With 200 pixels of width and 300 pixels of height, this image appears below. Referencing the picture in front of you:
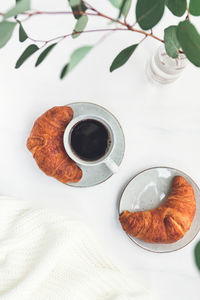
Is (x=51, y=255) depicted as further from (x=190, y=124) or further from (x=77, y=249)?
(x=190, y=124)

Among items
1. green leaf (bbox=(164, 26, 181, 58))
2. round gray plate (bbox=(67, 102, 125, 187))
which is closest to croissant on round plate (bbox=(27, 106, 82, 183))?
round gray plate (bbox=(67, 102, 125, 187))

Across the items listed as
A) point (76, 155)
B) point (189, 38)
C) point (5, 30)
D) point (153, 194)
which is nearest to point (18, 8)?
point (5, 30)

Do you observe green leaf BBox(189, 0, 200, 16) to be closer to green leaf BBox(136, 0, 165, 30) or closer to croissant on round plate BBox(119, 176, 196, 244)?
green leaf BBox(136, 0, 165, 30)

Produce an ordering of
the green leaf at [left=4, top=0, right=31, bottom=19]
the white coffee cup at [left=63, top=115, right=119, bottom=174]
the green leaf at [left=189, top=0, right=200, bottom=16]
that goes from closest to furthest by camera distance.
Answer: the green leaf at [left=4, top=0, right=31, bottom=19] → the green leaf at [left=189, top=0, right=200, bottom=16] → the white coffee cup at [left=63, top=115, right=119, bottom=174]

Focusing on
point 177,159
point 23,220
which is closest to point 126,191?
point 177,159

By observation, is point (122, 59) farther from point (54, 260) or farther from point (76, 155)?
point (54, 260)
